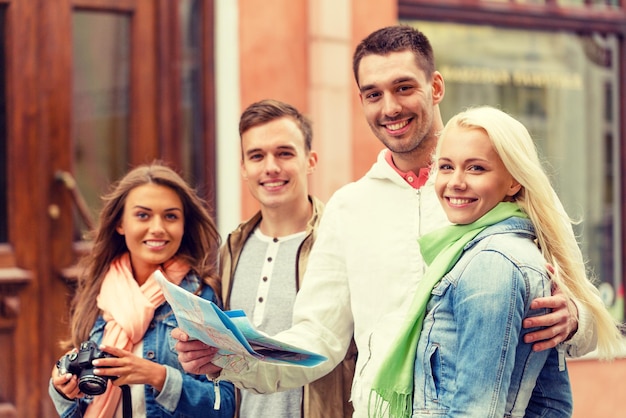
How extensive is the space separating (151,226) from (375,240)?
2.76 ft

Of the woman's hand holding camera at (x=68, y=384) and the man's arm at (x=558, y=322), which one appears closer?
the man's arm at (x=558, y=322)

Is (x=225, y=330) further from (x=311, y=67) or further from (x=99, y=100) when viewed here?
(x=311, y=67)

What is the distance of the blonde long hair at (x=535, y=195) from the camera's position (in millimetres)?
2445

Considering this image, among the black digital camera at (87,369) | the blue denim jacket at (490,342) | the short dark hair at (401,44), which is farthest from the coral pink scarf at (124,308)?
the blue denim jacket at (490,342)

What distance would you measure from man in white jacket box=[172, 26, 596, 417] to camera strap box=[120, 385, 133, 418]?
1.24 ft

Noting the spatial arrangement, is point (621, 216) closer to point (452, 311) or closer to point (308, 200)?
point (308, 200)

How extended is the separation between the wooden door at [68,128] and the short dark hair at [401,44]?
285 centimetres

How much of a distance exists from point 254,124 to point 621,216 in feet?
14.5

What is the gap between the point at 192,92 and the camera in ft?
19.7

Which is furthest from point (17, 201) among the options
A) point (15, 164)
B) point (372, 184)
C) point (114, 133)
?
point (372, 184)

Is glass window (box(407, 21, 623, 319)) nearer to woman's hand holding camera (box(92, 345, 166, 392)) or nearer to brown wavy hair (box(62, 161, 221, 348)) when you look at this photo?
brown wavy hair (box(62, 161, 221, 348))

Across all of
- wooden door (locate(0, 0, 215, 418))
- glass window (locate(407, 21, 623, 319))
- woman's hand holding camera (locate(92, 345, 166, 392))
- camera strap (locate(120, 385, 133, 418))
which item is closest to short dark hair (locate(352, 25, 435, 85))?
woman's hand holding camera (locate(92, 345, 166, 392))

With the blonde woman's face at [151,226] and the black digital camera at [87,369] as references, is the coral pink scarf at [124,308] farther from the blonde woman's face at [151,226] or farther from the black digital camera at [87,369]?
the black digital camera at [87,369]

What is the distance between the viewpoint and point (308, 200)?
3637mm
